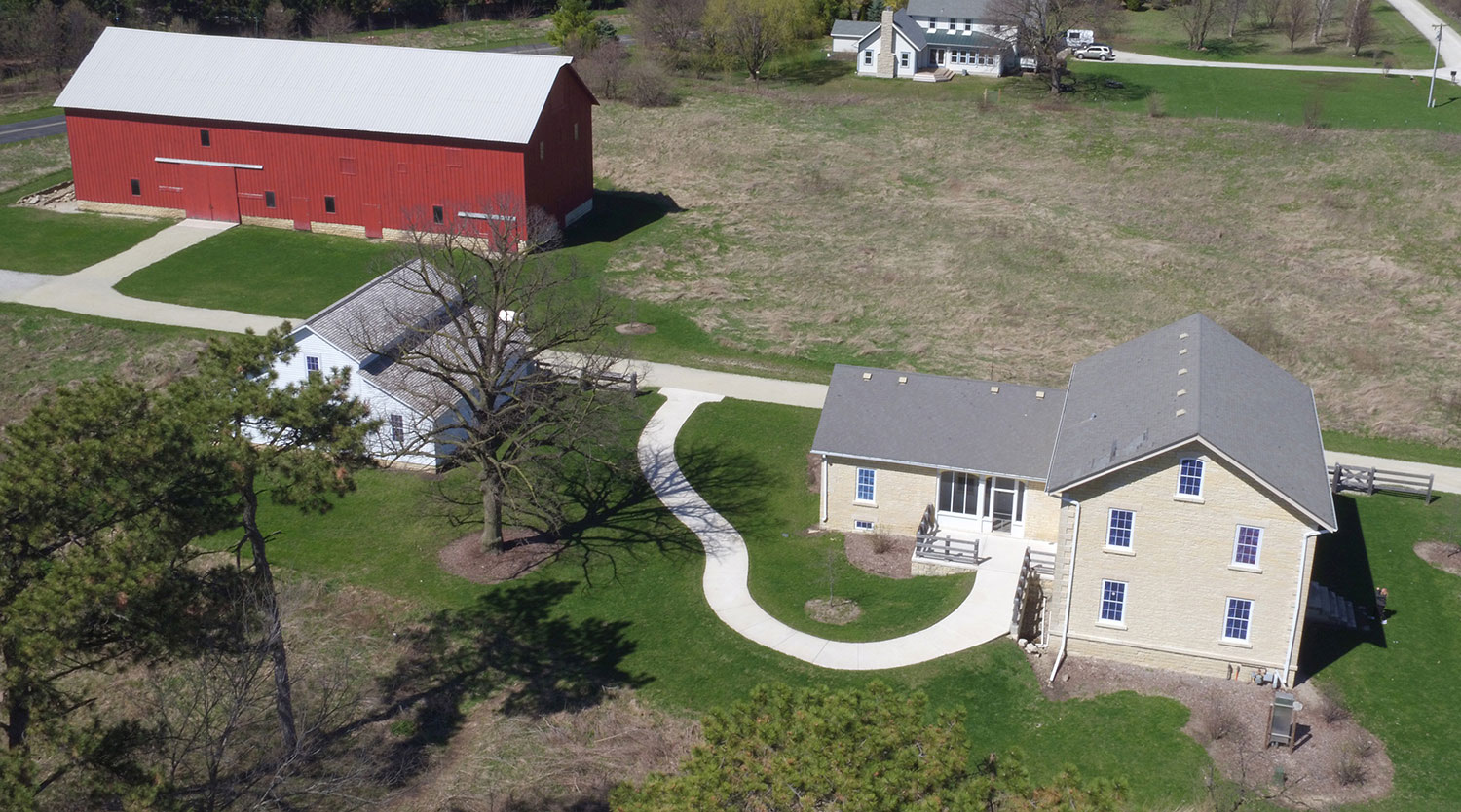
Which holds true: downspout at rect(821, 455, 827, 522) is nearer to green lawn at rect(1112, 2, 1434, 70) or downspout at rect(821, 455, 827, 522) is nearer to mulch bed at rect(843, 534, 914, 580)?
mulch bed at rect(843, 534, 914, 580)

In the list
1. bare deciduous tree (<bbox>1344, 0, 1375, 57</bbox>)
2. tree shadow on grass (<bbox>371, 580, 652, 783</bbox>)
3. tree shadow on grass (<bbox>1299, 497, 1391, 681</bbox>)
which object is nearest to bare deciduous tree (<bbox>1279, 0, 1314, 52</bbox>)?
bare deciduous tree (<bbox>1344, 0, 1375, 57</bbox>)

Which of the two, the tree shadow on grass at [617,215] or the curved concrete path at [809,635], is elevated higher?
the tree shadow on grass at [617,215]

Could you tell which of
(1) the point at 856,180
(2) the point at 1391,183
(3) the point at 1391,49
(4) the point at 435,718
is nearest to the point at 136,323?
(4) the point at 435,718

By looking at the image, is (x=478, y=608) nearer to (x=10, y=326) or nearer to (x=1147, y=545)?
(x=1147, y=545)

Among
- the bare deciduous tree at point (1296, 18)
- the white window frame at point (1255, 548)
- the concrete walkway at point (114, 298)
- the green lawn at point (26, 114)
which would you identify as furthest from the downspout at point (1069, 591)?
the bare deciduous tree at point (1296, 18)

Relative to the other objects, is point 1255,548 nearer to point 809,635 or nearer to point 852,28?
point 809,635

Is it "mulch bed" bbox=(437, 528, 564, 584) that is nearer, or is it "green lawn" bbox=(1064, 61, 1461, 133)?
"mulch bed" bbox=(437, 528, 564, 584)

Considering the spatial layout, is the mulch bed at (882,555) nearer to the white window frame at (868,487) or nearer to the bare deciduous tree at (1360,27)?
the white window frame at (868,487)
